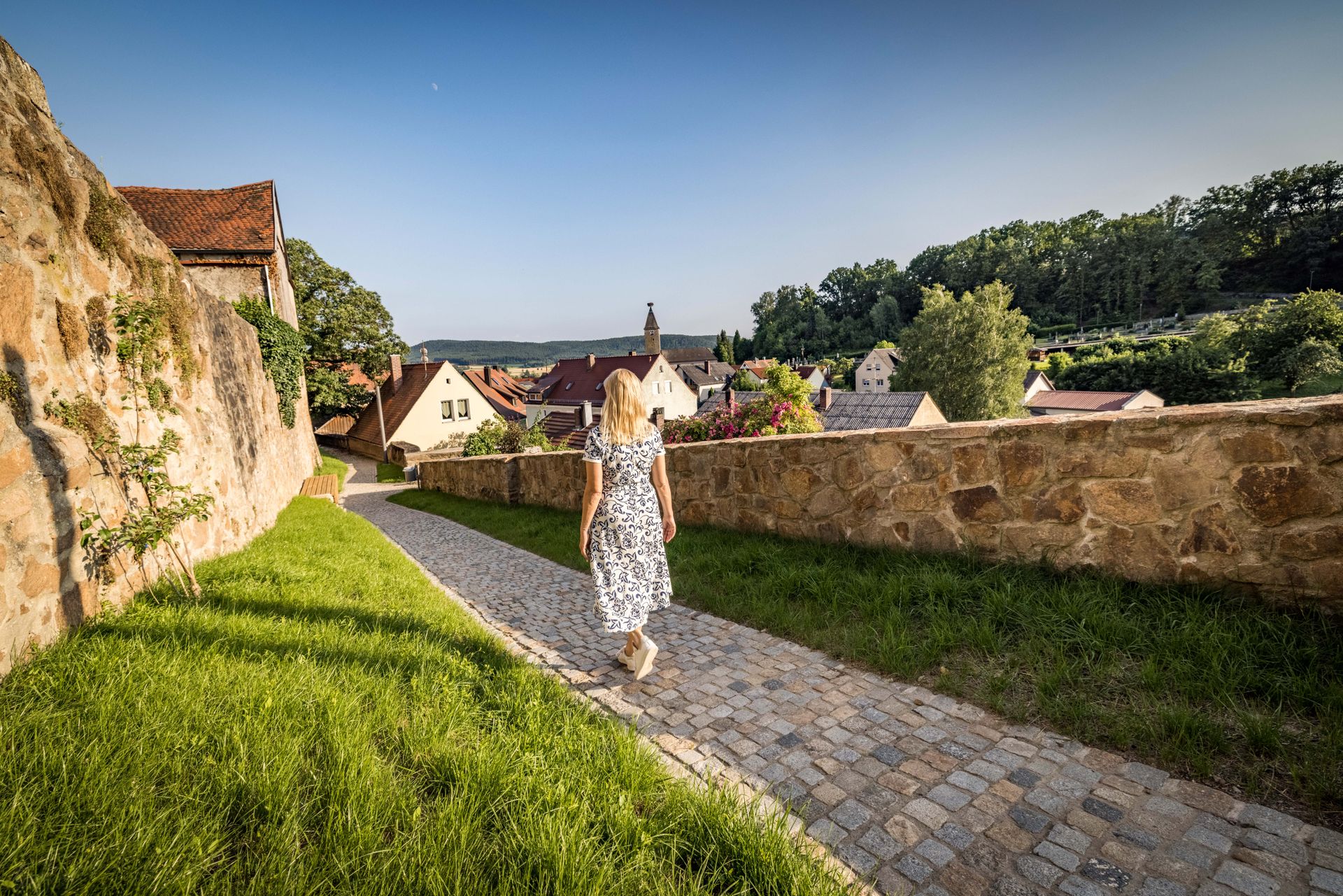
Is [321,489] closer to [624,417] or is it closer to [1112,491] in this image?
[624,417]

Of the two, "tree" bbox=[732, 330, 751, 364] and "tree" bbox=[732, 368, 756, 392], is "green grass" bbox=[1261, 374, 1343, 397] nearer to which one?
"tree" bbox=[732, 368, 756, 392]

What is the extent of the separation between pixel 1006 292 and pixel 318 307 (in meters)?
51.1

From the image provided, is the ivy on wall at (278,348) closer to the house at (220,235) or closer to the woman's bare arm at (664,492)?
the house at (220,235)

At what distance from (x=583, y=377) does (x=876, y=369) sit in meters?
44.5

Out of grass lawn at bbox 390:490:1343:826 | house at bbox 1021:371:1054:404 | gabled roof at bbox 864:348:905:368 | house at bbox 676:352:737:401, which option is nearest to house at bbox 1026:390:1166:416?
house at bbox 1021:371:1054:404

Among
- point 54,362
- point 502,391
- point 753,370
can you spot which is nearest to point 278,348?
point 54,362

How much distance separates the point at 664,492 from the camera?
3801mm

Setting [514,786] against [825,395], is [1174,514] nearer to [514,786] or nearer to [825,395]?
[514,786]

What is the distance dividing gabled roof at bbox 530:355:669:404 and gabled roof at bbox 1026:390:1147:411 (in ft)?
115

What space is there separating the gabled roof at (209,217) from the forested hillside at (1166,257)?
96075 mm

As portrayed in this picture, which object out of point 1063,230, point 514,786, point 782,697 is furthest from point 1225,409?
point 1063,230

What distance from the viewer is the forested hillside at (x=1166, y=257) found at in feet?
257

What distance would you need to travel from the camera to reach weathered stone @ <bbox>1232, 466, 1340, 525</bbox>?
2.90 metres

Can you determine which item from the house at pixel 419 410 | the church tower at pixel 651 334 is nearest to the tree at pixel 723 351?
the church tower at pixel 651 334
